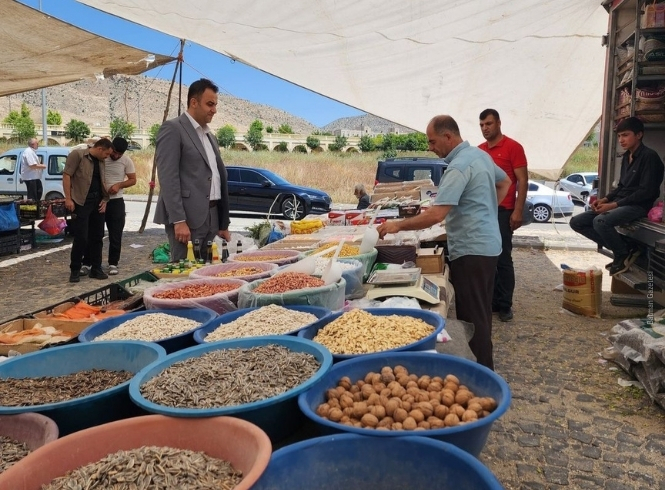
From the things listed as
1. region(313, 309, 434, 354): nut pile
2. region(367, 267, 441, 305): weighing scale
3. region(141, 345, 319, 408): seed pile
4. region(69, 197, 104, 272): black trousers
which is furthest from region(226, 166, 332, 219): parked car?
region(141, 345, 319, 408): seed pile

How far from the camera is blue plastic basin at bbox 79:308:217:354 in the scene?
2094mm

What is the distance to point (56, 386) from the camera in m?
1.73

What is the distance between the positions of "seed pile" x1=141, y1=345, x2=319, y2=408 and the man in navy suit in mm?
1871

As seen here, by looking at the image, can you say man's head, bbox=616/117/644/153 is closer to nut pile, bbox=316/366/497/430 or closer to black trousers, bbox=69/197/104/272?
nut pile, bbox=316/366/497/430

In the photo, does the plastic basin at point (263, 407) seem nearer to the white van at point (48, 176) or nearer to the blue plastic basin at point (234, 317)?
the blue plastic basin at point (234, 317)

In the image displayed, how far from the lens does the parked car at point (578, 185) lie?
63.2ft

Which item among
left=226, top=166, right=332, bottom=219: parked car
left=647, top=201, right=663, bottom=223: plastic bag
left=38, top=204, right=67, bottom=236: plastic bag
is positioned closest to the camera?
left=647, top=201, right=663, bottom=223: plastic bag

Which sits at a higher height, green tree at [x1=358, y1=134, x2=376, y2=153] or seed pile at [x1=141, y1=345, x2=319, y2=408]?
green tree at [x1=358, y1=134, x2=376, y2=153]

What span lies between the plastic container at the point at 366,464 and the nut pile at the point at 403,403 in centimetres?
14

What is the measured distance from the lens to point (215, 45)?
627cm

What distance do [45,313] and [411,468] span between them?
2396mm

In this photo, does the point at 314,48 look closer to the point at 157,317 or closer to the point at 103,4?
the point at 103,4

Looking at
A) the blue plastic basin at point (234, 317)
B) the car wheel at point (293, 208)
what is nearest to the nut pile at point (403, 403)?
the blue plastic basin at point (234, 317)

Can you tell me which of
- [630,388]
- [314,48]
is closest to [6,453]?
[630,388]
